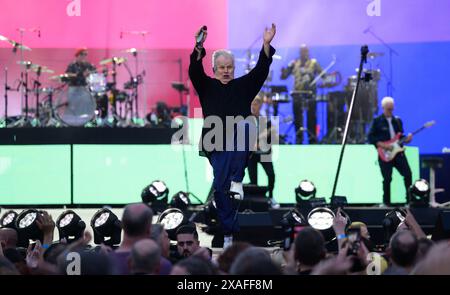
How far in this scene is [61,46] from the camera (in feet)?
57.2

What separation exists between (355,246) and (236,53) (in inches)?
491

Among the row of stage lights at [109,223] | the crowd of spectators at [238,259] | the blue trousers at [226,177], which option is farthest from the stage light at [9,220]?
the crowd of spectators at [238,259]

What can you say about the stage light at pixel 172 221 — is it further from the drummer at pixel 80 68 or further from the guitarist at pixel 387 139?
the drummer at pixel 80 68

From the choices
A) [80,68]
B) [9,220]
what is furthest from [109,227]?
[80,68]

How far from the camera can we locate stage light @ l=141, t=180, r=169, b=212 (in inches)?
479

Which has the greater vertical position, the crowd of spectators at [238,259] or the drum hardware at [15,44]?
the drum hardware at [15,44]

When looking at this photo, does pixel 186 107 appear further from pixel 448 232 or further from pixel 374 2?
pixel 448 232

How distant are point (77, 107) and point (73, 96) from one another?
9.3 inches

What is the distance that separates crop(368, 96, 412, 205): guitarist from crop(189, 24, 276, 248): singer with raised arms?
632 centimetres

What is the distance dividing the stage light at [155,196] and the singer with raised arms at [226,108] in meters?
4.72

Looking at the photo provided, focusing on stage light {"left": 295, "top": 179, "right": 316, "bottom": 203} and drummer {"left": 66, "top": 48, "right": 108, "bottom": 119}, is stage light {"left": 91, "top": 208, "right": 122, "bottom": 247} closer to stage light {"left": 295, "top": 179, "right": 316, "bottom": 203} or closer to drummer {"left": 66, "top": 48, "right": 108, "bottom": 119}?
stage light {"left": 295, "top": 179, "right": 316, "bottom": 203}

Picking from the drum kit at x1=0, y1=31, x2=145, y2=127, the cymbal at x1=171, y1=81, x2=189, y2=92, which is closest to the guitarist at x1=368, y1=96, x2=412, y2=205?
the cymbal at x1=171, y1=81, x2=189, y2=92

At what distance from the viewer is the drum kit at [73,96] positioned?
16.5 meters
